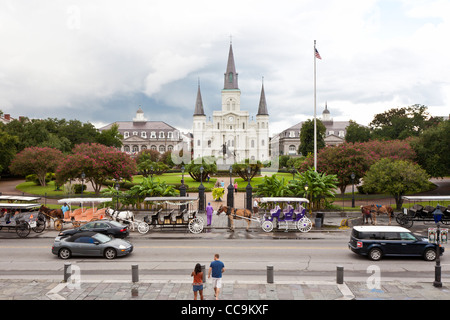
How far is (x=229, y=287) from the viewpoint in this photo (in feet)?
37.8

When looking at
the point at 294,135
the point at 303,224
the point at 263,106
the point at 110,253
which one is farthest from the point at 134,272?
the point at 294,135

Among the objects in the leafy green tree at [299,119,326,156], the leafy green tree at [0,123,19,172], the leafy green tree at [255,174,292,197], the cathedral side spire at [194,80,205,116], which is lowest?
the leafy green tree at [255,174,292,197]

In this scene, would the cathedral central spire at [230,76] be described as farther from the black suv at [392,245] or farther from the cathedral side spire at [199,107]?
the black suv at [392,245]

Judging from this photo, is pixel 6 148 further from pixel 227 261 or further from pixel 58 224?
pixel 227 261

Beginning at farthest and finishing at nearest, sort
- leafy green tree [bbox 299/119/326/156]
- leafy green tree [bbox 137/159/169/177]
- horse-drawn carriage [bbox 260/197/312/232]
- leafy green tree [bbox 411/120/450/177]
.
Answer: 1. leafy green tree [bbox 299/119/326/156]
2. leafy green tree [bbox 137/159/169/177]
3. leafy green tree [bbox 411/120/450/177]
4. horse-drawn carriage [bbox 260/197/312/232]

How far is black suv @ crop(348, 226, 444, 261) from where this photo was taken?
1538 centimetres

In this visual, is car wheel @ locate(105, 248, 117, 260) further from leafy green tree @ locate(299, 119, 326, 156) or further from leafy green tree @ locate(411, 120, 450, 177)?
leafy green tree @ locate(299, 119, 326, 156)

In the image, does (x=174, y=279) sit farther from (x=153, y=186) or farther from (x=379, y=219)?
Result: (x=379, y=219)

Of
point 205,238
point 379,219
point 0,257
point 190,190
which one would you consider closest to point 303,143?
point 190,190

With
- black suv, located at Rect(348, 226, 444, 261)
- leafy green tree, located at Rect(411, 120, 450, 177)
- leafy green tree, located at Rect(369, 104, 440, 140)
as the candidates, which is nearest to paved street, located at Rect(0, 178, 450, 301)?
black suv, located at Rect(348, 226, 444, 261)

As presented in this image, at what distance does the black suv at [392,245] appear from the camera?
15.4m

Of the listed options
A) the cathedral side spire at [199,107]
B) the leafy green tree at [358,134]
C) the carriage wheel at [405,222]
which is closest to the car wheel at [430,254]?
the carriage wheel at [405,222]

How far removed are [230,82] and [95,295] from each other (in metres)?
127

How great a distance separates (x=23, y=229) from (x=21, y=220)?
2.09 feet
